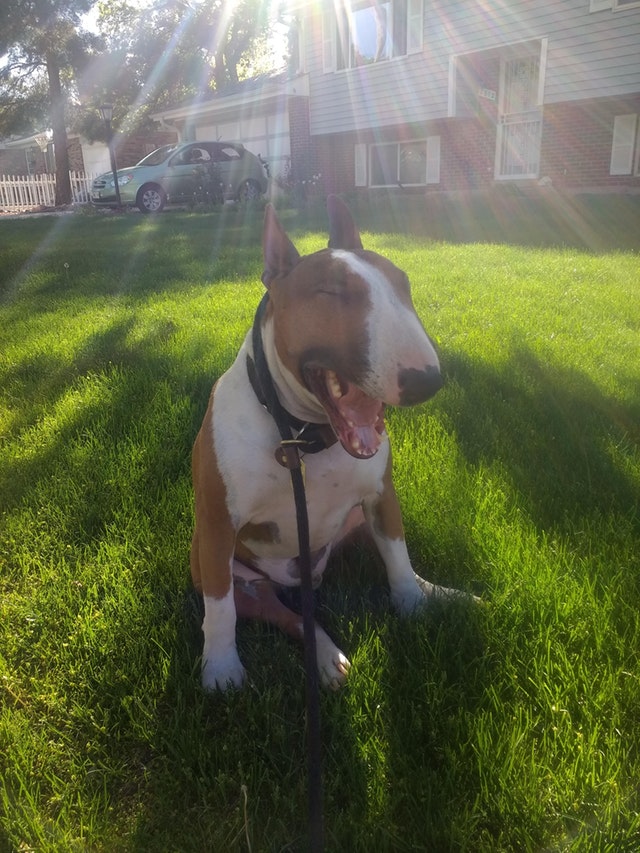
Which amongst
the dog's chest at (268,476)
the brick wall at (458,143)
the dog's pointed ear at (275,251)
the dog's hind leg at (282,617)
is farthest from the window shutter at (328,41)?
the dog's hind leg at (282,617)

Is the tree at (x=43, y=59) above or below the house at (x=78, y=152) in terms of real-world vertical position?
above

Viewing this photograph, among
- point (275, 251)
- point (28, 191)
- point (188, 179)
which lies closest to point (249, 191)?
point (188, 179)

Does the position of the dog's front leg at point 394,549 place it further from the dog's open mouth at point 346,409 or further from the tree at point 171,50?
the tree at point 171,50

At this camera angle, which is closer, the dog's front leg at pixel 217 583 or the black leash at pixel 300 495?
the black leash at pixel 300 495

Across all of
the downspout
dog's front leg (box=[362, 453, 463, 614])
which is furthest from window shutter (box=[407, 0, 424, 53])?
dog's front leg (box=[362, 453, 463, 614])

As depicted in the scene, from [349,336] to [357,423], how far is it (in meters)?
0.25

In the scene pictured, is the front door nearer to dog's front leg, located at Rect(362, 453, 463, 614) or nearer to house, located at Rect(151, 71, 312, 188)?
house, located at Rect(151, 71, 312, 188)

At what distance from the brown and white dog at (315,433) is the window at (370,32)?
1711cm

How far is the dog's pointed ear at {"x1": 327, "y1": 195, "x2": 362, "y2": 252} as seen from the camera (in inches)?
82.9

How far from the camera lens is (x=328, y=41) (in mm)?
18906

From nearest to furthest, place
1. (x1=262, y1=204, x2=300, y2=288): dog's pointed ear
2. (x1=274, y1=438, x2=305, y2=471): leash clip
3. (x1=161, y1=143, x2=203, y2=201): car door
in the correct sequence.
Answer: (x1=274, y1=438, x2=305, y2=471): leash clip, (x1=262, y1=204, x2=300, y2=288): dog's pointed ear, (x1=161, y1=143, x2=203, y2=201): car door

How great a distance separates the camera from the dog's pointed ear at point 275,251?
6.33ft

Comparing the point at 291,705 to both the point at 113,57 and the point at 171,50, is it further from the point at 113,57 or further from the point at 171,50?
the point at 171,50

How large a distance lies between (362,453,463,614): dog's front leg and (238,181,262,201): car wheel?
1690 cm
